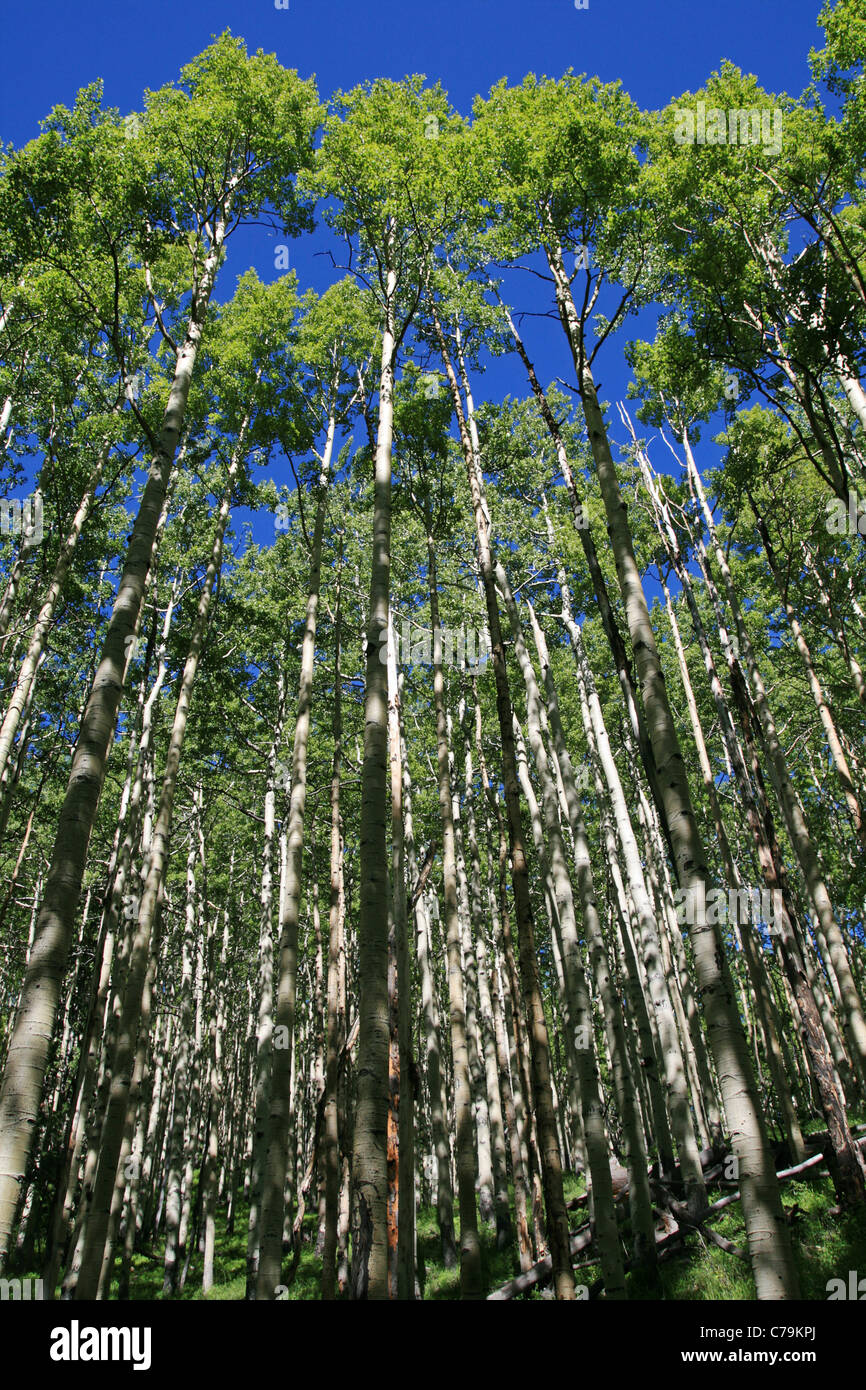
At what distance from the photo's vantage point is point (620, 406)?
10.9 meters

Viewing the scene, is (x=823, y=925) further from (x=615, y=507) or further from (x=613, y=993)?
(x=615, y=507)

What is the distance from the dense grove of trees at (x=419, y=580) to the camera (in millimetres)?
5496

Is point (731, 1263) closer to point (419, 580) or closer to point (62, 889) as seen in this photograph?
point (62, 889)

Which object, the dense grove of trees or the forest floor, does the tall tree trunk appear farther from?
the forest floor

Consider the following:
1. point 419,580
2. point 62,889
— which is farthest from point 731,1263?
point 419,580

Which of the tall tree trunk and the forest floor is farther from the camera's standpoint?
the forest floor

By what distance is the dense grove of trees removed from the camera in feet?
18.0

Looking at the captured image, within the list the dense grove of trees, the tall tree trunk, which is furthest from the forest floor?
the tall tree trunk

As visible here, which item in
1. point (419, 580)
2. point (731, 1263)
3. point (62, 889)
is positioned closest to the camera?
point (62, 889)

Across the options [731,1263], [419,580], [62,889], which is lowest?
[731,1263]

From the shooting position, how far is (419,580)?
1380 centimetres

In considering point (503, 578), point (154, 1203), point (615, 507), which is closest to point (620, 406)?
point (503, 578)

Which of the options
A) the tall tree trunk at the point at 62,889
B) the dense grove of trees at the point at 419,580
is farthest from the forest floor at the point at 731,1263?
the tall tree trunk at the point at 62,889
